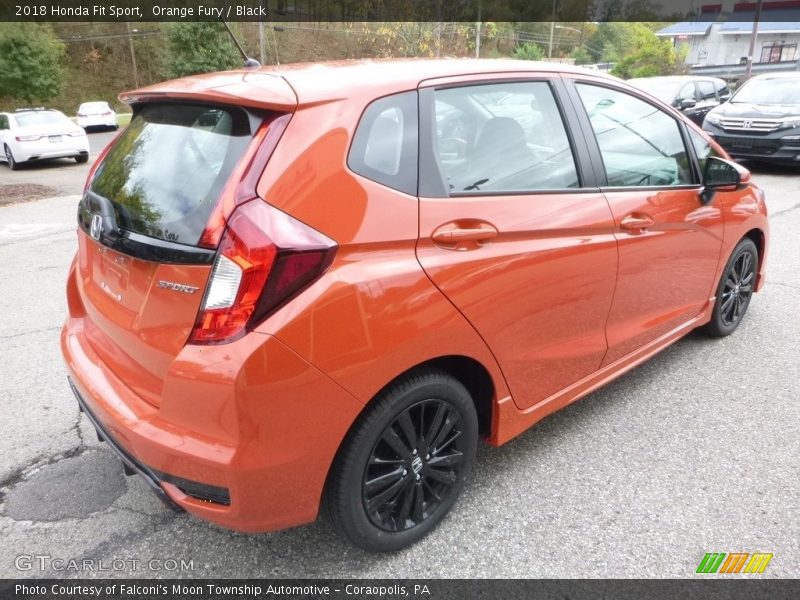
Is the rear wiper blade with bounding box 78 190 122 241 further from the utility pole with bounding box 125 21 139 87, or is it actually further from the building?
the utility pole with bounding box 125 21 139 87

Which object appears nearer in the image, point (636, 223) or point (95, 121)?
point (636, 223)

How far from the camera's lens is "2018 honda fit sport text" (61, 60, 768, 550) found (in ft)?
5.67

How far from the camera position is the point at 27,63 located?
34844mm

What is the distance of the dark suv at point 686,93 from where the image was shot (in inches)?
540

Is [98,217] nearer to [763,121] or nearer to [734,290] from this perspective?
[734,290]

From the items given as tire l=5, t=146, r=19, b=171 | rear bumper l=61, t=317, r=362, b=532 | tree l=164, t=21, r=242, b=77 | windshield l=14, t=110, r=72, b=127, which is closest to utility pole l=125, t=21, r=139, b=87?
tree l=164, t=21, r=242, b=77

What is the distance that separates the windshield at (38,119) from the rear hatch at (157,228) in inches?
637

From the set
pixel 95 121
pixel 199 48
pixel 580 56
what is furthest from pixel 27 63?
pixel 580 56

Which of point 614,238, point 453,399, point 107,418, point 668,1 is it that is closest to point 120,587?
point 107,418

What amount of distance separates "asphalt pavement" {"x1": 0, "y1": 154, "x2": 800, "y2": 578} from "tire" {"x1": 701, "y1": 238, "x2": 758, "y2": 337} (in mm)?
270

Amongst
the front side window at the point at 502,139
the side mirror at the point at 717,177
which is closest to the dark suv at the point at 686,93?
the side mirror at the point at 717,177

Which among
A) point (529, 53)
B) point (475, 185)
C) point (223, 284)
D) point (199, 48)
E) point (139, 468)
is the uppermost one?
point (199, 48)

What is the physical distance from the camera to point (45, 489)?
2.56m

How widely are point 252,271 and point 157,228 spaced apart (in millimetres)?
423
